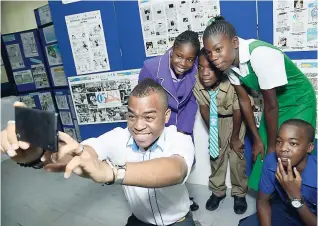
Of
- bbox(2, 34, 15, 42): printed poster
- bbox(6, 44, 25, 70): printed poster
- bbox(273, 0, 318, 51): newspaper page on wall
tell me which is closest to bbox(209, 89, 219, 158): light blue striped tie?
bbox(273, 0, 318, 51): newspaper page on wall

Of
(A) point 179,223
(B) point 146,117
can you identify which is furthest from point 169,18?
(A) point 179,223

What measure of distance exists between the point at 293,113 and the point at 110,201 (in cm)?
167

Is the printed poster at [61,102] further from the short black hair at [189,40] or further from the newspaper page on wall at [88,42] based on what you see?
the short black hair at [189,40]

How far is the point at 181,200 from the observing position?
1268mm

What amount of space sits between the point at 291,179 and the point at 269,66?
566 mm

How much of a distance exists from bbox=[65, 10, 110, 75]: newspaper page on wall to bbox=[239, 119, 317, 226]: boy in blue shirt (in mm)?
1526

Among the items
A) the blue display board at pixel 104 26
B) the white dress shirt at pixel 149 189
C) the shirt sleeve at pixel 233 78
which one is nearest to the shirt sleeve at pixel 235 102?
the shirt sleeve at pixel 233 78

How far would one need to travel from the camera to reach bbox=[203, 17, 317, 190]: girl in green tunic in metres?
1.40

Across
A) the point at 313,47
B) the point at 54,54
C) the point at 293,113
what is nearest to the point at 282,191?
the point at 293,113

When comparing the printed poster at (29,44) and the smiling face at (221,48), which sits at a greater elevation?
the printed poster at (29,44)

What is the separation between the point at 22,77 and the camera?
3.76 metres

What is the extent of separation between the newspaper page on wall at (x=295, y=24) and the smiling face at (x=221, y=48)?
395 mm

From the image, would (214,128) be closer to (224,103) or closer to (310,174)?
(224,103)

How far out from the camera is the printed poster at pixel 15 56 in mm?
3672
